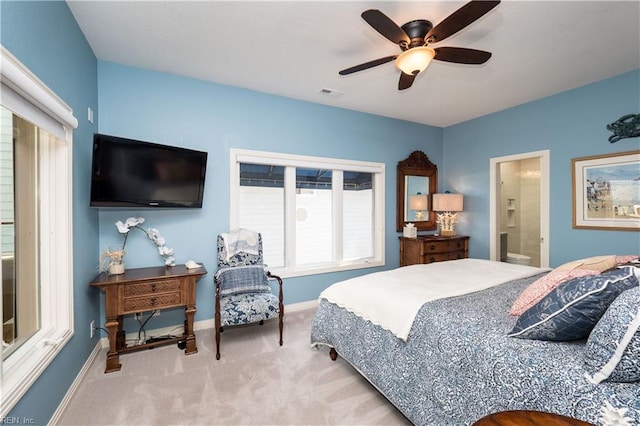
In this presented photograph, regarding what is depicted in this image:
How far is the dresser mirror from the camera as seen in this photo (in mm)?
4562

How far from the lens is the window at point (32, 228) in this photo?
4.66 ft

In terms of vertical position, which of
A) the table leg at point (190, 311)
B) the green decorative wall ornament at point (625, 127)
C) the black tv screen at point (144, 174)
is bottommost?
the table leg at point (190, 311)

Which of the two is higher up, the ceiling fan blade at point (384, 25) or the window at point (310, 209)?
the ceiling fan blade at point (384, 25)

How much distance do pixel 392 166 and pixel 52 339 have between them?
13.9 ft

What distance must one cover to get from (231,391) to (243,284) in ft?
3.61

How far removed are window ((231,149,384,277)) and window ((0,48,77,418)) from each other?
1580 mm

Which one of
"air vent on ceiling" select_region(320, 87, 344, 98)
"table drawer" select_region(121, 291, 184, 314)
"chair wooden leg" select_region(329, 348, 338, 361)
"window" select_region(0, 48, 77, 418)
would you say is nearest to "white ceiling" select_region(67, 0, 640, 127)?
"air vent on ceiling" select_region(320, 87, 344, 98)

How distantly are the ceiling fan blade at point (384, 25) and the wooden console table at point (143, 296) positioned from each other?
7.99 feet

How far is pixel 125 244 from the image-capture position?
9.28 feet

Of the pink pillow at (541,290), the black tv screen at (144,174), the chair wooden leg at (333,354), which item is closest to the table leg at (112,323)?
the black tv screen at (144,174)

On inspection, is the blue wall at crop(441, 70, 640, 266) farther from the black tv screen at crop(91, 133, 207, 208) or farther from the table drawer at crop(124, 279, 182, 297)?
the table drawer at crop(124, 279, 182, 297)

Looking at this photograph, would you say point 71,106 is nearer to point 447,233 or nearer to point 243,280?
point 243,280

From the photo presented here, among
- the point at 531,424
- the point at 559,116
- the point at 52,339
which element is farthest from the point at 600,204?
the point at 52,339

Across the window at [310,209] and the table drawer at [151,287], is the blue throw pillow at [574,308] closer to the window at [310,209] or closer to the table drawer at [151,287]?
the table drawer at [151,287]
